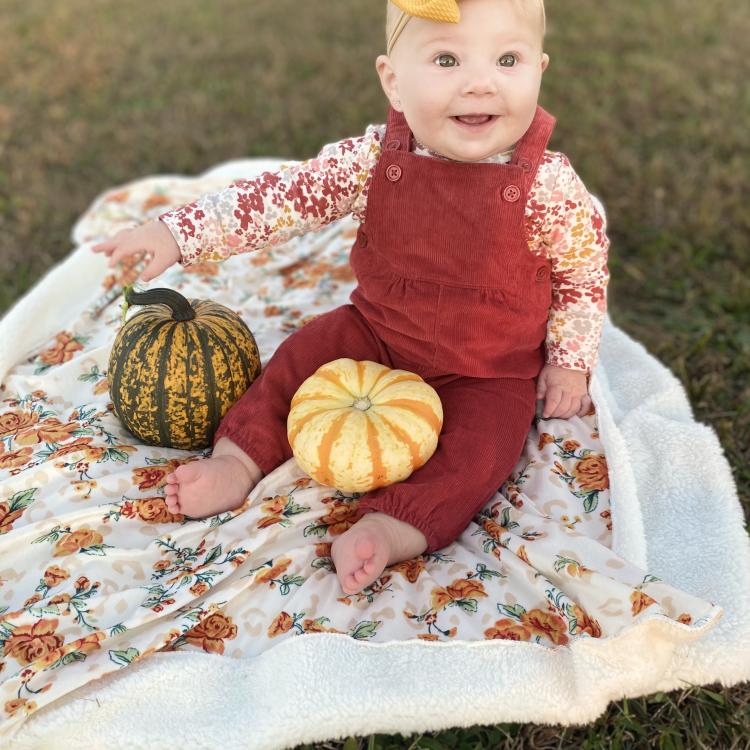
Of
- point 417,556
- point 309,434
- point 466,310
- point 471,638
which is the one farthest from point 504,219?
point 471,638

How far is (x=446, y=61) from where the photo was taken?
7.04ft

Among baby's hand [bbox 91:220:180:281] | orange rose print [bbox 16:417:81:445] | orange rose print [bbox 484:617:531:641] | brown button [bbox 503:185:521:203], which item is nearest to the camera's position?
orange rose print [bbox 484:617:531:641]

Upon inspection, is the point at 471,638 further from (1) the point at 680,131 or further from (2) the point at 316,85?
(2) the point at 316,85

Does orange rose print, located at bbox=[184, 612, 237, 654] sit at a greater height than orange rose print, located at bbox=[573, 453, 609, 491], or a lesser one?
lesser

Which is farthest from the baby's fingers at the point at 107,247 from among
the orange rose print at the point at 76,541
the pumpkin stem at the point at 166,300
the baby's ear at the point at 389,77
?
the baby's ear at the point at 389,77

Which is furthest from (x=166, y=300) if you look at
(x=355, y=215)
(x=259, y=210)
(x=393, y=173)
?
(x=393, y=173)

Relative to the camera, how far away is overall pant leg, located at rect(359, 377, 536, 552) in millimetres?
2254

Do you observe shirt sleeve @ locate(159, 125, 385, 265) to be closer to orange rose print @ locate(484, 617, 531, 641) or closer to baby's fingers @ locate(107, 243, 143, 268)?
baby's fingers @ locate(107, 243, 143, 268)

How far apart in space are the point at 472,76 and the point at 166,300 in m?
1.03

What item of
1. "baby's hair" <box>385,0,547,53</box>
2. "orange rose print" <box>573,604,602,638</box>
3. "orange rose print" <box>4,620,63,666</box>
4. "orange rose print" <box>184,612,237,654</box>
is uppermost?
"baby's hair" <box>385,0,547,53</box>

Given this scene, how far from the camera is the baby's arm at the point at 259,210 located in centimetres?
244

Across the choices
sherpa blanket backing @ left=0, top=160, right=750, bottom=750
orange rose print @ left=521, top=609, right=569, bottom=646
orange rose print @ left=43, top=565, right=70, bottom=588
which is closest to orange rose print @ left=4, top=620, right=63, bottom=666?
sherpa blanket backing @ left=0, top=160, right=750, bottom=750

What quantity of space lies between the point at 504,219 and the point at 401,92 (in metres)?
0.43

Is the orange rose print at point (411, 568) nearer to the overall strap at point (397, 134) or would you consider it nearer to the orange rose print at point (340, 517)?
the orange rose print at point (340, 517)
